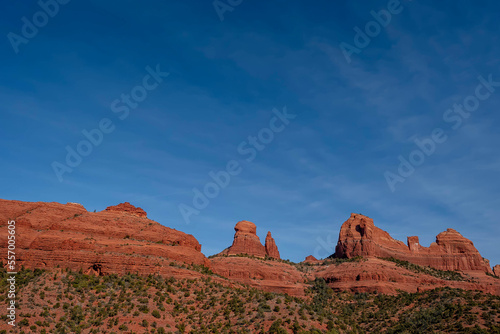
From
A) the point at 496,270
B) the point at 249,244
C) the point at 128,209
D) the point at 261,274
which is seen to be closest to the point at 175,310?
the point at 128,209

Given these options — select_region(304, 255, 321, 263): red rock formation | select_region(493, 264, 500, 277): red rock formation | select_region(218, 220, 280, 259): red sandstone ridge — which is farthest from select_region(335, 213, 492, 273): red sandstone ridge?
select_region(218, 220, 280, 259): red sandstone ridge

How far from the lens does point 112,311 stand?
159 ft

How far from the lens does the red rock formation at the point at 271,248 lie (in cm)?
12619

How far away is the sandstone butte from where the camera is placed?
56.7 meters

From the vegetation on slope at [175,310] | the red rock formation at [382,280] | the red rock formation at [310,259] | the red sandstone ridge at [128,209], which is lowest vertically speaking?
the vegetation on slope at [175,310]

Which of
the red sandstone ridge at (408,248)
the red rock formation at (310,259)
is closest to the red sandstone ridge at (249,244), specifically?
the red rock formation at (310,259)

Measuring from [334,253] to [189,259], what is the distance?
73.2 m

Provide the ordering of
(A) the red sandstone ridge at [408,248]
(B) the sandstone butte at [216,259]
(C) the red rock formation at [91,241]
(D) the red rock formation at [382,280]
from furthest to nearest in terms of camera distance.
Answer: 1. (A) the red sandstone ridge at [408,248]
2. (D) the red rock formation at [382,280]
3. (B) the sandstone butte at [216,259]
4. (C) the red rock formation at [91,241]

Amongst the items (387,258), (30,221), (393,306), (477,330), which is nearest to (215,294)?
(30,221)

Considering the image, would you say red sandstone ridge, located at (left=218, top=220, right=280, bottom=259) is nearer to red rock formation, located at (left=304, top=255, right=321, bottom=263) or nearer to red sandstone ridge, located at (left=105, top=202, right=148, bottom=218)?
red rock formation, located at (left=304, top=255, right=321, bottom=263)

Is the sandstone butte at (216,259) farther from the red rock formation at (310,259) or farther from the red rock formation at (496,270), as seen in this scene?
the red rock formation at (496,270)

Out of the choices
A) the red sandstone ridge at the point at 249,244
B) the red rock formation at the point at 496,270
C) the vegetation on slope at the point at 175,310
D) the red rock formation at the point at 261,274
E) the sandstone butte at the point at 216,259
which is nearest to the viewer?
the vegetation on slope at the point at 175,310

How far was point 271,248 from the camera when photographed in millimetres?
127188

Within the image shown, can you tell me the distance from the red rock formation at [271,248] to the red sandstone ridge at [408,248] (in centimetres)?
1781
